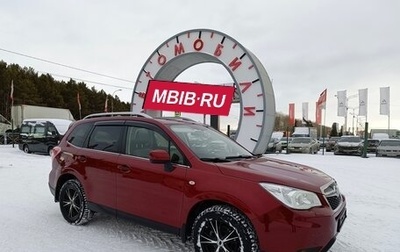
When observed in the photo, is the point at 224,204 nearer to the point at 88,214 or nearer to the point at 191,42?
the point at 88,214

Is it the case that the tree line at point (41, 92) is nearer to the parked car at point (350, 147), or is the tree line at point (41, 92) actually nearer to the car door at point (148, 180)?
the parked car at point (350, 147)

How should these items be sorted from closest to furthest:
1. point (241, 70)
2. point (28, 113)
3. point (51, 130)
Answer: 1. point (241, 70)
2. point (51, 130)
3. point (28, 113)

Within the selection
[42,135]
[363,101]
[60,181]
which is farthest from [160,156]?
[363,101]

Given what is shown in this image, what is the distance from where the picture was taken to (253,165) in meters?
3.97

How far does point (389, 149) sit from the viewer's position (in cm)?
2319

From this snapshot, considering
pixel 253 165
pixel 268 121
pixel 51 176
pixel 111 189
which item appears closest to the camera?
pixel 253 165

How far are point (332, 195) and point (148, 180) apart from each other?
6.85ft

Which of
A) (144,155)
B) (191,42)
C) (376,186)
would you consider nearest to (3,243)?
(144,155)

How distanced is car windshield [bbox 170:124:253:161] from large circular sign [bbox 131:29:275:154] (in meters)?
6.89

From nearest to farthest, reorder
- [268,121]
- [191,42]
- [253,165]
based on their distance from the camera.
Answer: [253,165] → [268,121] → [191,42]

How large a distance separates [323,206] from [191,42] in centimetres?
1044

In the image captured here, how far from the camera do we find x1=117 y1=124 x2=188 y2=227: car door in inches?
158

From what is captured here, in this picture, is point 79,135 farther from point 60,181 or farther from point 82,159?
point 60,181

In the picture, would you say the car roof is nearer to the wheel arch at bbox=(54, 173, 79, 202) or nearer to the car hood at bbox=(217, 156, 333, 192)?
the wheel arch at bbox=(54, 173, 79, 202)
